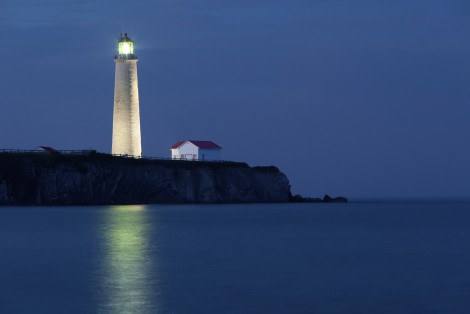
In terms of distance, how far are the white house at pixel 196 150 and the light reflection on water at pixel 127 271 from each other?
Result: 37955mm

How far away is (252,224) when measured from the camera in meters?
53.3

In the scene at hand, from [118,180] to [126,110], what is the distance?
654 centimetres

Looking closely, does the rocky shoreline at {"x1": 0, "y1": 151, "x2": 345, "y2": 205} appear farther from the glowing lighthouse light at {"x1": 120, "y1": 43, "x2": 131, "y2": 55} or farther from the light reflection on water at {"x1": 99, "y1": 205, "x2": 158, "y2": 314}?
the light reflection on water at {"x1": 99, "y1": 205, "x2": 158, "y2": 314}

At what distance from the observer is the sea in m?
21.2

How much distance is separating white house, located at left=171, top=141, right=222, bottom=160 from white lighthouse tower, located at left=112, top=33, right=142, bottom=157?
12.3m

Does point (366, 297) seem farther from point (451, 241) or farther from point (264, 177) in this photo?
point (264, 177)

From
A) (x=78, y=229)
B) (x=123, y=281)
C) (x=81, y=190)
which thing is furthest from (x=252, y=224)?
(x=123, y=281)

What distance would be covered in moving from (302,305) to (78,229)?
2704cm

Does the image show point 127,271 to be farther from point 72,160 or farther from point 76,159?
point 76,159

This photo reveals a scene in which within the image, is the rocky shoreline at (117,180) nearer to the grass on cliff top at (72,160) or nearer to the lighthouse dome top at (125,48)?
the grass on cliff top at (72,160)

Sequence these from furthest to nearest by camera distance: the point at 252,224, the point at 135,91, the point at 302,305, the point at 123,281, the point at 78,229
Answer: the point at 135,91 → the point at 252,224 → the point at 78,229 → the point at 123,281 → the point at 302,305

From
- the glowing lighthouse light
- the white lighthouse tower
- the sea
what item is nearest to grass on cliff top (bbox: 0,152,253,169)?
the white lighthouse tower

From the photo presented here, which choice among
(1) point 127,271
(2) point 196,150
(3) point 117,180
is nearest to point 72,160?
(3) point 117,180

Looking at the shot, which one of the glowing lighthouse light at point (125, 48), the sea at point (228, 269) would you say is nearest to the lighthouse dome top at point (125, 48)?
the glowing lighthouse light at point (125, 48)
